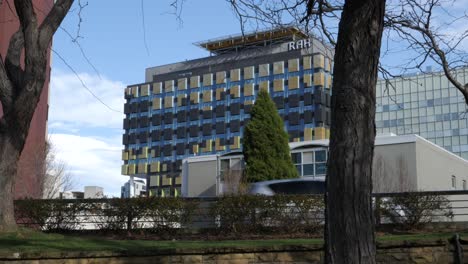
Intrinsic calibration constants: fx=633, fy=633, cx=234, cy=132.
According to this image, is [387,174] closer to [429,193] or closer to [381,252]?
[429,193]

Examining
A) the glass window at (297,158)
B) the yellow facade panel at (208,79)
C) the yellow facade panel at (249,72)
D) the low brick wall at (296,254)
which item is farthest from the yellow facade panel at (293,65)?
the low brick wall at (296,254)

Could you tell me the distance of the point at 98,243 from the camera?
11.9 meters

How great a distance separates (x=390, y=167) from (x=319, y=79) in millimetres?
75991

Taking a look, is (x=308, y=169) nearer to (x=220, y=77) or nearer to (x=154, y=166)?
(x=220, y=77)

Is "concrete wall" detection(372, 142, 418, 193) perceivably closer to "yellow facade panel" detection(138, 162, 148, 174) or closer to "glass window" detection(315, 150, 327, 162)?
"glass window" detection(315, 150, 327, 162)

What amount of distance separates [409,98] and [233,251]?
112 meters

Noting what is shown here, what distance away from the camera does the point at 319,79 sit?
111 m

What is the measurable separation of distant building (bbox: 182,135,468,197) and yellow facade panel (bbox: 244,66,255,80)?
75.6m

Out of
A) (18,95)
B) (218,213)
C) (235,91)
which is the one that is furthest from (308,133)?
(18,95)

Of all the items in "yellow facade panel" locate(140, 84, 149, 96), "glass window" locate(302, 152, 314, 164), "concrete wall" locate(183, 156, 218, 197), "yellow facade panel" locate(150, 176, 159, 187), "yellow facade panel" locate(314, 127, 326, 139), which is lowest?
"concrete wall" locate(183, 156, 218, 197)

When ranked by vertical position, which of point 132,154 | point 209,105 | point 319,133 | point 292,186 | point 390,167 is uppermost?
point 209,105

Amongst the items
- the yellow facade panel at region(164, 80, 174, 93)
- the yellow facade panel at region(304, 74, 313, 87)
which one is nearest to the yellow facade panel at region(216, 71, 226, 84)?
the yellow facade panel at region(164, 80, 174, 93)

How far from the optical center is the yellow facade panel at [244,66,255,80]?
12194cm

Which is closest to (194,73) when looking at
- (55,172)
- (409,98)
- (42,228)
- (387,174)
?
(409,98)
